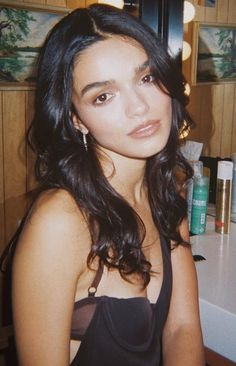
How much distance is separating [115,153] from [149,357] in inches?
16.9

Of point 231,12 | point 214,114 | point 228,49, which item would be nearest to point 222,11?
point 231,12

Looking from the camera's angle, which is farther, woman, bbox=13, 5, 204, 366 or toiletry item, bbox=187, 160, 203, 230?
toiletry item, bbox=187, 160, 203, 230

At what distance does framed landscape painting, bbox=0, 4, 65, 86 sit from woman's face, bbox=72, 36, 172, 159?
1192 millimetres

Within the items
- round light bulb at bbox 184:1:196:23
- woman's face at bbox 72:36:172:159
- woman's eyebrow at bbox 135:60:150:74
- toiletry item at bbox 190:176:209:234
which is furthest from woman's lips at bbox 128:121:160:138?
round light bulb at bbox 184:1:196:23

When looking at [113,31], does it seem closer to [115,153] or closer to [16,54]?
[115,153]

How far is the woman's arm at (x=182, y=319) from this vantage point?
3.09 ft

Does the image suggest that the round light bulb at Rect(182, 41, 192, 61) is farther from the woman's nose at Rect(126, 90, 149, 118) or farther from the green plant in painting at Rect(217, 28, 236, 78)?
the woman's nose at Rect(126, 90, 149, 118)

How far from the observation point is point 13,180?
80.1 inches

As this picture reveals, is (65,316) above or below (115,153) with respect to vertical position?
below

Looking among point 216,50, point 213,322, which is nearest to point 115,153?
point 213,322

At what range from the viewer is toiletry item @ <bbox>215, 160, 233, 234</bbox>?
4.59ft

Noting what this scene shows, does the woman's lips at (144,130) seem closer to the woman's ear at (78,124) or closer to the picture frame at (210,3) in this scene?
the woman's ear at (78,124)

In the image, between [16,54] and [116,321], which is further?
[16,54]

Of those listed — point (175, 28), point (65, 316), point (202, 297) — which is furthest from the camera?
point (175, 28)
